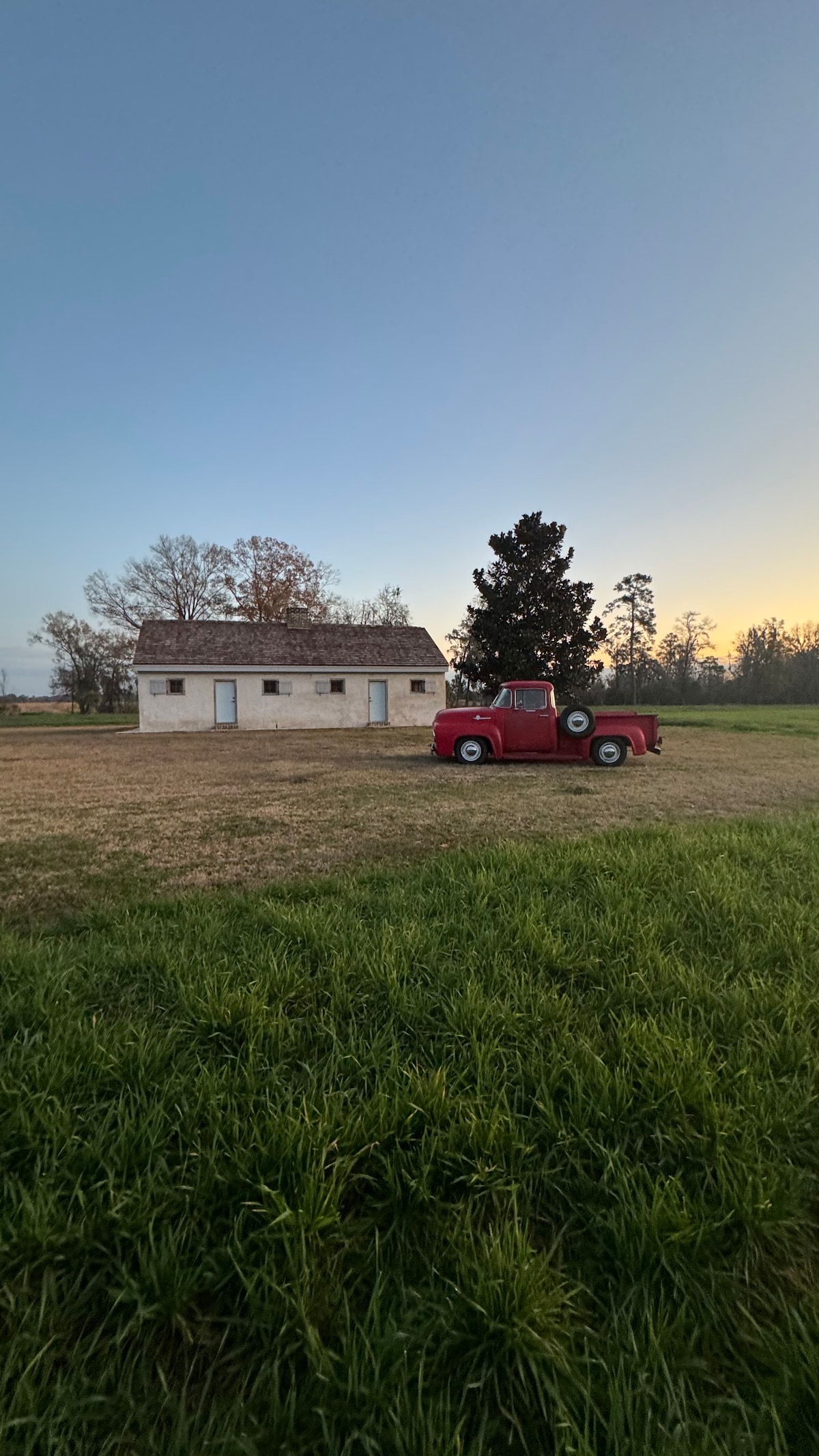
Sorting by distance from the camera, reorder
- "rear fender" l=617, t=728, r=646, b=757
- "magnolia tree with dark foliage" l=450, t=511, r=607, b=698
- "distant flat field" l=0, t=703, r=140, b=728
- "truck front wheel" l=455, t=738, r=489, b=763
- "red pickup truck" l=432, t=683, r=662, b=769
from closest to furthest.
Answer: "rear fender" l=617, t=728, r=646, b=757
"red pickup truck" l=432, t=683, r=662, b=769
"truck front wheel" l=455, t=738, r=489, b=763
"magnolia tree with dark foliage" l=450, t=511, r=607, b=698
"distant flat field" l=0, t=703, r=140, b=728

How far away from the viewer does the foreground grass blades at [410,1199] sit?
4.00 feet

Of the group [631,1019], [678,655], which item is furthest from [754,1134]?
[678,655]

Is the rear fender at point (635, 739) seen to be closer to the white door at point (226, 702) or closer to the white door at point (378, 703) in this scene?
the white door at point (378, 703)

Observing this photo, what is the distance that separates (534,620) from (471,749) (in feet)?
43.8

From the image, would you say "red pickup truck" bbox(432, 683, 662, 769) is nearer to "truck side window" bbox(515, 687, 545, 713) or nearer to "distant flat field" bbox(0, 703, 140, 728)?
"truck side window" bbox(515, 687, 545, 713)

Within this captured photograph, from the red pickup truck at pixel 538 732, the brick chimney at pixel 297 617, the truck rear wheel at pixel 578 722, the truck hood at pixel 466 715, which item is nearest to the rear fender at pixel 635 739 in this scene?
the red pickup truck at pixel 538 732

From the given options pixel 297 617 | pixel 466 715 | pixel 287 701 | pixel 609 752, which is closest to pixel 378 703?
pixel 287 701

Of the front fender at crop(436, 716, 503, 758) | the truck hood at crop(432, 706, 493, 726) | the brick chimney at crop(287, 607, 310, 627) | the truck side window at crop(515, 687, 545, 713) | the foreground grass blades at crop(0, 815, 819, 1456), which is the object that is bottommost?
the foreground grass blades at crop(0, 815, 819, 1456)

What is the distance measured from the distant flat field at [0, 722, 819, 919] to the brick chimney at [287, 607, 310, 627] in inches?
563

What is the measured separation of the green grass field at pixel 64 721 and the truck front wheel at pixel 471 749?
2261cm

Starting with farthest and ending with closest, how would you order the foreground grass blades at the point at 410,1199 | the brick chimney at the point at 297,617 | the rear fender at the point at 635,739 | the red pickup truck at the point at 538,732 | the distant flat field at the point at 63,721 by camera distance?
the distant flat field at the point at 63,721
the brick chimney at the point at 297,617
the red pickup truck at the point at 538,732
the rear fender at the point at 635,739
the foreground grass blades at the point at 410,1199

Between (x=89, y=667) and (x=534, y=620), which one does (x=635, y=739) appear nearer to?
(x=534, y=620)

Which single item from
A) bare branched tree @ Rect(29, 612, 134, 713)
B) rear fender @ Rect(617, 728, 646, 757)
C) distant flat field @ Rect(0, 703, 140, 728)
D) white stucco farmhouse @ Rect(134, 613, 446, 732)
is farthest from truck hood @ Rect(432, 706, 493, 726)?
bare branched tree @ Rect(29, 612, 134, 713)

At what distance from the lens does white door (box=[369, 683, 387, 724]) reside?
2642cm
